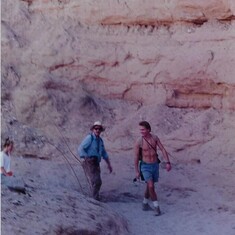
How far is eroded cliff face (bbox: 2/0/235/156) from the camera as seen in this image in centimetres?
1077

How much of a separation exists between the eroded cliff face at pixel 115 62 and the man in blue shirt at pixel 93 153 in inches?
72.7

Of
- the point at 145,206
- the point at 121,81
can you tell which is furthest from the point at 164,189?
the point at 121,81

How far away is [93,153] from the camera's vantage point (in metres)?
9.16

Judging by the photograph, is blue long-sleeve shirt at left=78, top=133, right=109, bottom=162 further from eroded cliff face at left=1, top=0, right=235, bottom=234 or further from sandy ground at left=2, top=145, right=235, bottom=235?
eroded cliff face at left=1, top=0, right=235, bottom=234

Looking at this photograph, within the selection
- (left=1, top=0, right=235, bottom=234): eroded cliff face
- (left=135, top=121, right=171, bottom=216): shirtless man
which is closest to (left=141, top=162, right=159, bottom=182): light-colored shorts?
(left=135, top=121, right=171, bottom=216): shirtless man

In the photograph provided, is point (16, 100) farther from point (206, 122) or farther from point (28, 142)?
point (206, 122)

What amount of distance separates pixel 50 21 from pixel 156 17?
1.95 m

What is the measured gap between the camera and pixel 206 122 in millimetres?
10562

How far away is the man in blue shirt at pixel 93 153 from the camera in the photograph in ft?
29.9

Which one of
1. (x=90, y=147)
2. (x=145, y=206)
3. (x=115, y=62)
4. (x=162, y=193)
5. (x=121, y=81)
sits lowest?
(x=145, y=206)

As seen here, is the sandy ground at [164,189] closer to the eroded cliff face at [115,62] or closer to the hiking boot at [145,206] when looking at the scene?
the hiking boot at [145,206]

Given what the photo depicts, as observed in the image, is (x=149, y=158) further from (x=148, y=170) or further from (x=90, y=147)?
(x=90, y=147)

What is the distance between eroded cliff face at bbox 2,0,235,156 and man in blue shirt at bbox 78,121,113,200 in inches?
72.7

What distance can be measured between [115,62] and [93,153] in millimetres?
2578
